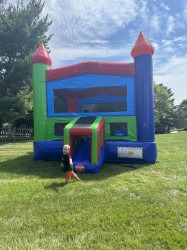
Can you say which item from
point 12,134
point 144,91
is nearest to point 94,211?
point 144,91

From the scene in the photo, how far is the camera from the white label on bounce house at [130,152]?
7484 mm

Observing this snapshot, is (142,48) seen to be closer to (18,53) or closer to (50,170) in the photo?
(50,170)

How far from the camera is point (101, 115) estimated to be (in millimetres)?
8078

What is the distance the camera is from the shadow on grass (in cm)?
595

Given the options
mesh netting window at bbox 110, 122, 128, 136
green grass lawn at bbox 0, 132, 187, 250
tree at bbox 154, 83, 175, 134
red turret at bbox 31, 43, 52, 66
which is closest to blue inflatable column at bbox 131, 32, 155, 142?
mesh netting window at bbox 110, 122, 128, 136

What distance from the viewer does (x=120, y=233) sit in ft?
9.77

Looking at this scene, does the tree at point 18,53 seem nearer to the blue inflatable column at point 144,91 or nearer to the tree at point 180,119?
the blue inflatable column at point 144,91

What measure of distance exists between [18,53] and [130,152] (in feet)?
53.1

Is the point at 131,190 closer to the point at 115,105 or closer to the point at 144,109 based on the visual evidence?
the point at 144,109

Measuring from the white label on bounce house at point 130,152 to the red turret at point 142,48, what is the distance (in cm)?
333

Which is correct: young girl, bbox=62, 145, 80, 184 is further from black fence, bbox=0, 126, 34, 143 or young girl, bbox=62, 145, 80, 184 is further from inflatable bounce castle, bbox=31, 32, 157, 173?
black fence, bbox=0, 126, 34, 143

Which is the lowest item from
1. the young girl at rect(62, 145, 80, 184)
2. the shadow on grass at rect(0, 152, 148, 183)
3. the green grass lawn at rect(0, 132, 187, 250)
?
the green grass lawn at rect(0, 132, 187, 250)

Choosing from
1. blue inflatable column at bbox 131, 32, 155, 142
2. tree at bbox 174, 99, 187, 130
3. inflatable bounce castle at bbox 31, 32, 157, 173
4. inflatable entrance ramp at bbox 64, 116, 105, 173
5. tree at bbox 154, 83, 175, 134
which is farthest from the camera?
tree at bbox 174, 99, 187, 130

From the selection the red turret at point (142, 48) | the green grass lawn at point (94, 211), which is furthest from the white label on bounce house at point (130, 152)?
the red turret at point (142, 48)
